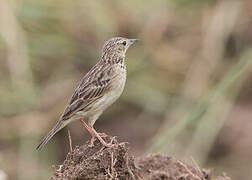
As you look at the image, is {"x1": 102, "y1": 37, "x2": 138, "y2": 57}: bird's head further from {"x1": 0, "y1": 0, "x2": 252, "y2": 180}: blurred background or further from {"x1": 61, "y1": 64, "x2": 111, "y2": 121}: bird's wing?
{"x1": 0, "y1": 0, "x2": 252, "y2": 180}: blurred background

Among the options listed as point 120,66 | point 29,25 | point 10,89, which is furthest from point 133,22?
point 120,66

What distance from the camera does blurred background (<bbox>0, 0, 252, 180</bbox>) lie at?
9641 millimetres

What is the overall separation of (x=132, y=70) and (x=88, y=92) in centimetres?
442

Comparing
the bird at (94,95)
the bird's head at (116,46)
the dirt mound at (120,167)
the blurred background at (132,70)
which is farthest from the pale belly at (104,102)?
the blurred background at (132,70)

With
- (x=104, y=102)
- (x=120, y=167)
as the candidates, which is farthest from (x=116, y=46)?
(x=120, y=167)

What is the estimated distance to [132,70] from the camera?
1045 cm

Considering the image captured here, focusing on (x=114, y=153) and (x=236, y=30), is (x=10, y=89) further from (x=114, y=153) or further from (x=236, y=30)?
(x=114, y=153)

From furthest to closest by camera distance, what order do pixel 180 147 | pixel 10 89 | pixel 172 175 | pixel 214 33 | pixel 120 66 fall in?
1. pixel 214 33
2. pixel 10 89
3. pixel 180 147
4. pixel 120 66
5. pixel 172 175

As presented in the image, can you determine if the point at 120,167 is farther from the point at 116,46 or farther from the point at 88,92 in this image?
the point at 116,46

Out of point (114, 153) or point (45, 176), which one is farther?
point (45, 176)

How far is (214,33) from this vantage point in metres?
10.6

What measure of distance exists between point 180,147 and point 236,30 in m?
3.08

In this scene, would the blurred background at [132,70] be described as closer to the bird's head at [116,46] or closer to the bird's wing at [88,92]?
the bird's head at [116,46]

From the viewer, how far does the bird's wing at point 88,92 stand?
5938 millimetres
